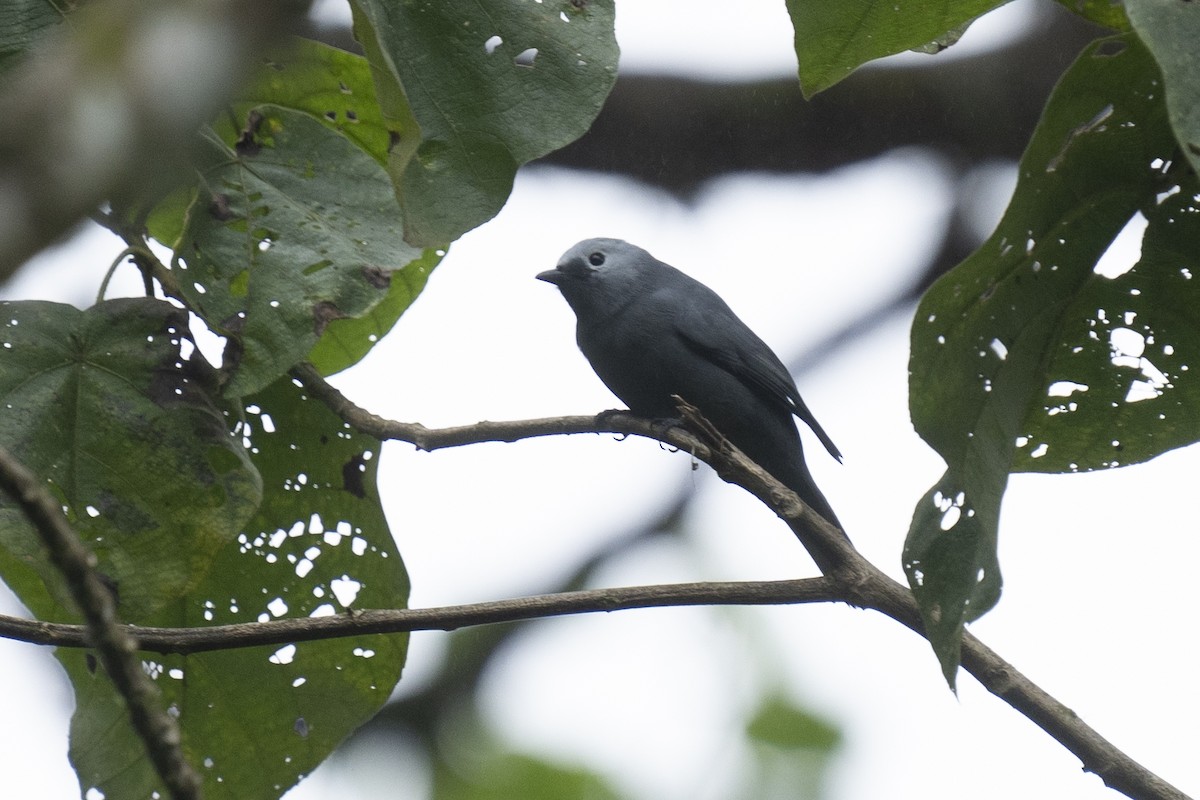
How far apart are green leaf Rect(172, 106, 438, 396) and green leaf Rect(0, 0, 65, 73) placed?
0.45 m

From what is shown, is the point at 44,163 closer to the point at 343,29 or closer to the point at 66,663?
the point at 66,663

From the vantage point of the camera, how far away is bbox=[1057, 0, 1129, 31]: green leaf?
196 cm

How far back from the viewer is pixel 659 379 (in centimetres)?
486

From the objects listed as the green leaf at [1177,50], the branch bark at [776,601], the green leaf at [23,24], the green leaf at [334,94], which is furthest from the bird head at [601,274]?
the green leaf at [1177,50]

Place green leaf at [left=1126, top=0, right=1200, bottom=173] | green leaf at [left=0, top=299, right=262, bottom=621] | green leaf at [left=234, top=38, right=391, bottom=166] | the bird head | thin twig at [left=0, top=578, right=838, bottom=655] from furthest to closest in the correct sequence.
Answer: the bird head
green leaf at [left=234, top=38, right=391, bottom=166]
green leaf at [left=0, top=299, right=262, bottom=621]
thin twig at [left=0, top=578, right=838, bottom=655]
green leaf at [left=1126, top=0, right=1200, bottom=173]

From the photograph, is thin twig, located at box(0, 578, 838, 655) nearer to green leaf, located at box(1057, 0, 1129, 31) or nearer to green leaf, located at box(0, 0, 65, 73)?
green leaf, located at box(0, 0, 65, 73)

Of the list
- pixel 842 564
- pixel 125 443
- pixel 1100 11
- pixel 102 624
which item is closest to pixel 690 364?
pixel 842 564

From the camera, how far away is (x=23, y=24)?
6.93 feet

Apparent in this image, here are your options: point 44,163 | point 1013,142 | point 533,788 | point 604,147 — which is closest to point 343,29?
point 604,147

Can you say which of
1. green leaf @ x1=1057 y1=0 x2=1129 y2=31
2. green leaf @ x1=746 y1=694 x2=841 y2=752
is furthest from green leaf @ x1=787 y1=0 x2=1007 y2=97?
green leaf @ x1=746 y1=694 x2=841 y2=752

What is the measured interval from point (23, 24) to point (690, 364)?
310cm

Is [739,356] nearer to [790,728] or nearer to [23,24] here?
[790,728]

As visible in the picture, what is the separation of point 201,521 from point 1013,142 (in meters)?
3.34

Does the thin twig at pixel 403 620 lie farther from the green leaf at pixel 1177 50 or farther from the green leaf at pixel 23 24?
the green leaf at pixel 1177 50
